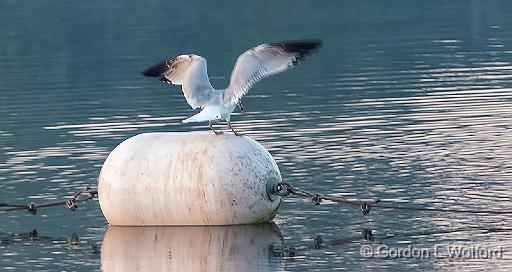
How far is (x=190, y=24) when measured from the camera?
67.4 meters

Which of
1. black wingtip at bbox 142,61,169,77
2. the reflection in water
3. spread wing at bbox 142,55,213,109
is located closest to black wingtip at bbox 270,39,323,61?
spread wing at bbox 142,55,213,109

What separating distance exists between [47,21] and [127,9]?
19.2 feet

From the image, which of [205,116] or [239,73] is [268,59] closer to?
[239,73]

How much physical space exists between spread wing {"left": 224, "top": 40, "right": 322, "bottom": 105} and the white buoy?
2.72 feet

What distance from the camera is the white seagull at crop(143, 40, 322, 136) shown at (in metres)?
22.4

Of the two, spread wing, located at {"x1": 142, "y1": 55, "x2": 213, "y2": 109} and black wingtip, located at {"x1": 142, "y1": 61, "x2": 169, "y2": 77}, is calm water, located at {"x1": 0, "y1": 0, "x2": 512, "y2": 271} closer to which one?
spread wing, located at {"x1": 142, "y1": 55, "x2": 213, "y2": 109}

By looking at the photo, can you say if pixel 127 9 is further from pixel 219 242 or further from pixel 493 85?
pixel 219 242

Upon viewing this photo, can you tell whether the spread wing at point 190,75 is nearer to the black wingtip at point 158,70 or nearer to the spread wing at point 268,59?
the black wingtip at point 158,70

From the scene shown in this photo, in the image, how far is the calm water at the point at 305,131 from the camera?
835 inches

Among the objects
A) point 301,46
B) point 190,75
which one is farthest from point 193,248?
point 301,46

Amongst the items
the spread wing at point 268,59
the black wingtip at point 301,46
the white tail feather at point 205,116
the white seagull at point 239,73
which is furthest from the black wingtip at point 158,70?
the black wingtip at point 301,46

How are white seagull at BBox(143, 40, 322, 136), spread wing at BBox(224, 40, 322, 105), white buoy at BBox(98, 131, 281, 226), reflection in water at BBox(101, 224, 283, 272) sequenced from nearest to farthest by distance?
1. reflection in water at BBox(101, 224, 283, 272)
2. white buoy at BBox(98, 131, 281, 226)
3. white seagull at BBox(143, 40, 322, 136)
4. spread wing at BBox(224, 40, 322, 105)

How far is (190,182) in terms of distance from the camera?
73.1 feet

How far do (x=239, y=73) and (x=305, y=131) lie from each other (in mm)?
8592
